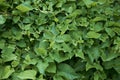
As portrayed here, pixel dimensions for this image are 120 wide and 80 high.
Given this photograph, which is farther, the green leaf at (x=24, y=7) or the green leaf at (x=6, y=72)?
the green leaf at (x=24, y=7)

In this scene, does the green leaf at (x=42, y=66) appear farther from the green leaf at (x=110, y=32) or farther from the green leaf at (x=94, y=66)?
the green leaf at (x=110, y=32)

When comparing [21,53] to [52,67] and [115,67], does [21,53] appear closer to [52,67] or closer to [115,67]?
[52,67]

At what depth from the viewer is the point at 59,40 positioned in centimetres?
193

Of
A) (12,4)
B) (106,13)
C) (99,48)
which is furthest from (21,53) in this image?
(106,13)

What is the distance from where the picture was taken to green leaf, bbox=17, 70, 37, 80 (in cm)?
183

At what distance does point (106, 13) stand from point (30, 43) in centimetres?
62

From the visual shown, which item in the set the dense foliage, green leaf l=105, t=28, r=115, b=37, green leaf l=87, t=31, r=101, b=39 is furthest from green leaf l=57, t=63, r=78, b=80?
green leaf l=105, t=28, r=115, b=37

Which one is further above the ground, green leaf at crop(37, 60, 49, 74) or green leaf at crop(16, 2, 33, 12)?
green leaf at crop(16, 2, 33, 12)

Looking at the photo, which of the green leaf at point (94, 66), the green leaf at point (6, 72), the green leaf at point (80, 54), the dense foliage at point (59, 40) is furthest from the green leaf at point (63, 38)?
the green leaf at point (6, 72)

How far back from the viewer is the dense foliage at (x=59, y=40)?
1.91 metres

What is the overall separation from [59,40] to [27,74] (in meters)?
0.33

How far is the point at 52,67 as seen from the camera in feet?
6.31

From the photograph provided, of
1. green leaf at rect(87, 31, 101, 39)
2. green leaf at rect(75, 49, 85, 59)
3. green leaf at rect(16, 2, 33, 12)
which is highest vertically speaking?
green leaf at rect(16, 2, 33, 12)

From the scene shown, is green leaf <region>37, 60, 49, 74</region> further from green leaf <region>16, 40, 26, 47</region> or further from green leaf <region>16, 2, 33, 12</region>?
green leaf <region>16, 2, 33, 12</region>
